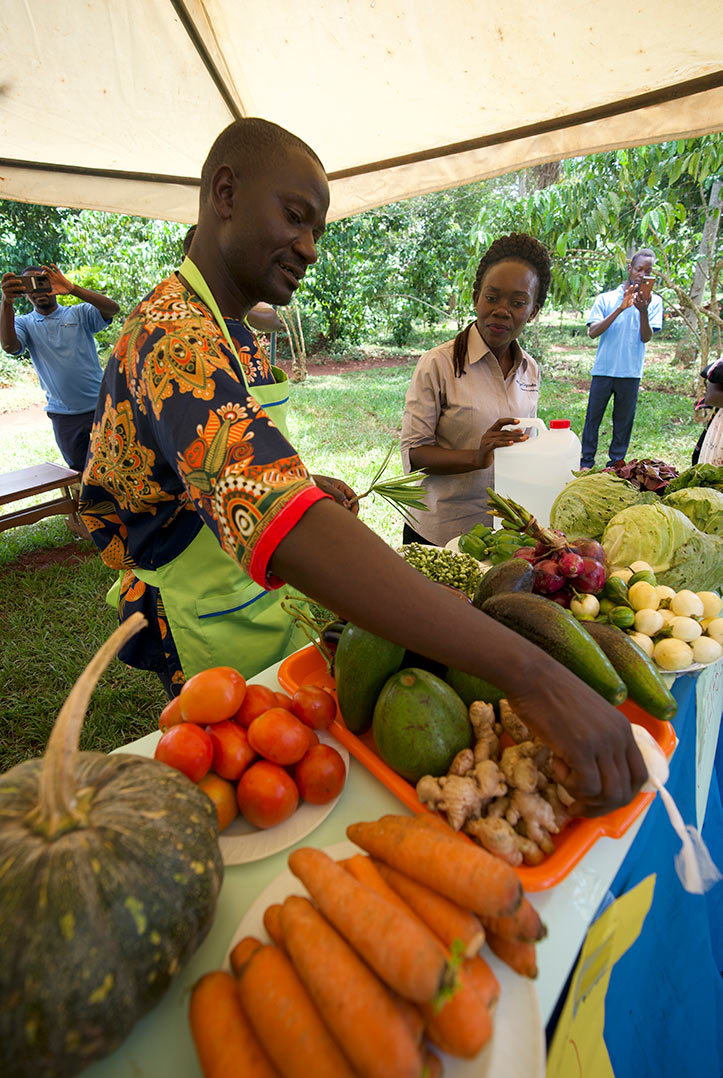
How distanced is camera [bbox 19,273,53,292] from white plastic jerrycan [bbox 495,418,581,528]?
4502mm

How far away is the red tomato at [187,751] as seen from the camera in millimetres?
1028

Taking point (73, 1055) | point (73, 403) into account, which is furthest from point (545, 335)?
point (73, 1055)

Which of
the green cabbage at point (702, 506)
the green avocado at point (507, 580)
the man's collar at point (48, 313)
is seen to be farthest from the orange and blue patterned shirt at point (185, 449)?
Answer: the man's collar at point (48, 313)

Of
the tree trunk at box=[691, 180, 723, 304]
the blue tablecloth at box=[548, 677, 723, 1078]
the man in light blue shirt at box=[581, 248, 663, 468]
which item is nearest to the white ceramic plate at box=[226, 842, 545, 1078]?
the blue tablecloth at box=[548, 677, 723, 1078]

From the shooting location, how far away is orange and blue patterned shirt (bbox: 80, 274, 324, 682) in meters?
0.97

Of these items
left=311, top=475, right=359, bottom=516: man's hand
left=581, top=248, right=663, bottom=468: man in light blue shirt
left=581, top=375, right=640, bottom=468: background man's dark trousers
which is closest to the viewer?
left=311, top=475, right=359, bottom=516: man's hand

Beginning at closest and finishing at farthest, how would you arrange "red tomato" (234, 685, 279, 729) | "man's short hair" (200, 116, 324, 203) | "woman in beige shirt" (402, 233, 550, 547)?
1. "red tomato" (234, 685, 279, 729)
2. "man's short hair" (200, 116, 324, 203)
3. "woman in beige shirt" (402, 233, 550, 547)

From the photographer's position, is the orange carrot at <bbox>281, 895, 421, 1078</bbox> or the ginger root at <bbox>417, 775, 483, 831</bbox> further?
the ginger root at <bbox>417, 775, 483, 831</bbox>

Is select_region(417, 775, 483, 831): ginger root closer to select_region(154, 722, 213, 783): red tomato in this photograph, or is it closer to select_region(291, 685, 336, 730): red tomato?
select_region(291, 685, 336, 730): red tomato

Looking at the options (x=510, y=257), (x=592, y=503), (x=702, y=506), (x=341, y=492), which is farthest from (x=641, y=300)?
(x=341, y=492)

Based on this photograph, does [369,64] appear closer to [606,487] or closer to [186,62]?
[186,62]

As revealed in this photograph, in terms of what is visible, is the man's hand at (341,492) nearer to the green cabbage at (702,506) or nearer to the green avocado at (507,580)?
the green avocado at (507,580)

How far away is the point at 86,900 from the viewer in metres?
0.66

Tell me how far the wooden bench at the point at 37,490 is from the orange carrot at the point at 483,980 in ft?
17.3
